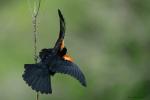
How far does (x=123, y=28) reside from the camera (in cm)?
1327

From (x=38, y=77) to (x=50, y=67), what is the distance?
0.37 ft

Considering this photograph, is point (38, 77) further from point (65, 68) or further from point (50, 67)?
point (65, 68)

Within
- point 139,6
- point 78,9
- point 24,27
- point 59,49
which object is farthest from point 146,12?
point 59,49

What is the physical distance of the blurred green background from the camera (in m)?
11.5

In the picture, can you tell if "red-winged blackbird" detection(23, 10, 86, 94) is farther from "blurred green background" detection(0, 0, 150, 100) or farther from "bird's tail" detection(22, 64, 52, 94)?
"blurred green background" detection(0, 0, 150, 100)

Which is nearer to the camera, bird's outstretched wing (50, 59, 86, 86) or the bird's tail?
the bird's tail

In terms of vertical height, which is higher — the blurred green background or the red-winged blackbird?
the blurred green background

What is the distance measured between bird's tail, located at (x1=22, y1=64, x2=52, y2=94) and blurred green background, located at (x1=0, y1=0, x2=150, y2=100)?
5.36 meters

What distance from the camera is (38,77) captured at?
5406mm

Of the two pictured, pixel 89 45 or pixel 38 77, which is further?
pixel 89 45

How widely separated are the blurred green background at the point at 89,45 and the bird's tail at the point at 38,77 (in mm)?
5360

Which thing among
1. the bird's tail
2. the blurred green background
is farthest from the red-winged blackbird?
the blurred green background

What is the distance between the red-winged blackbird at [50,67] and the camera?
527 cm

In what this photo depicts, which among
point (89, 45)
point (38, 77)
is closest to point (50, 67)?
point (38, 77)
